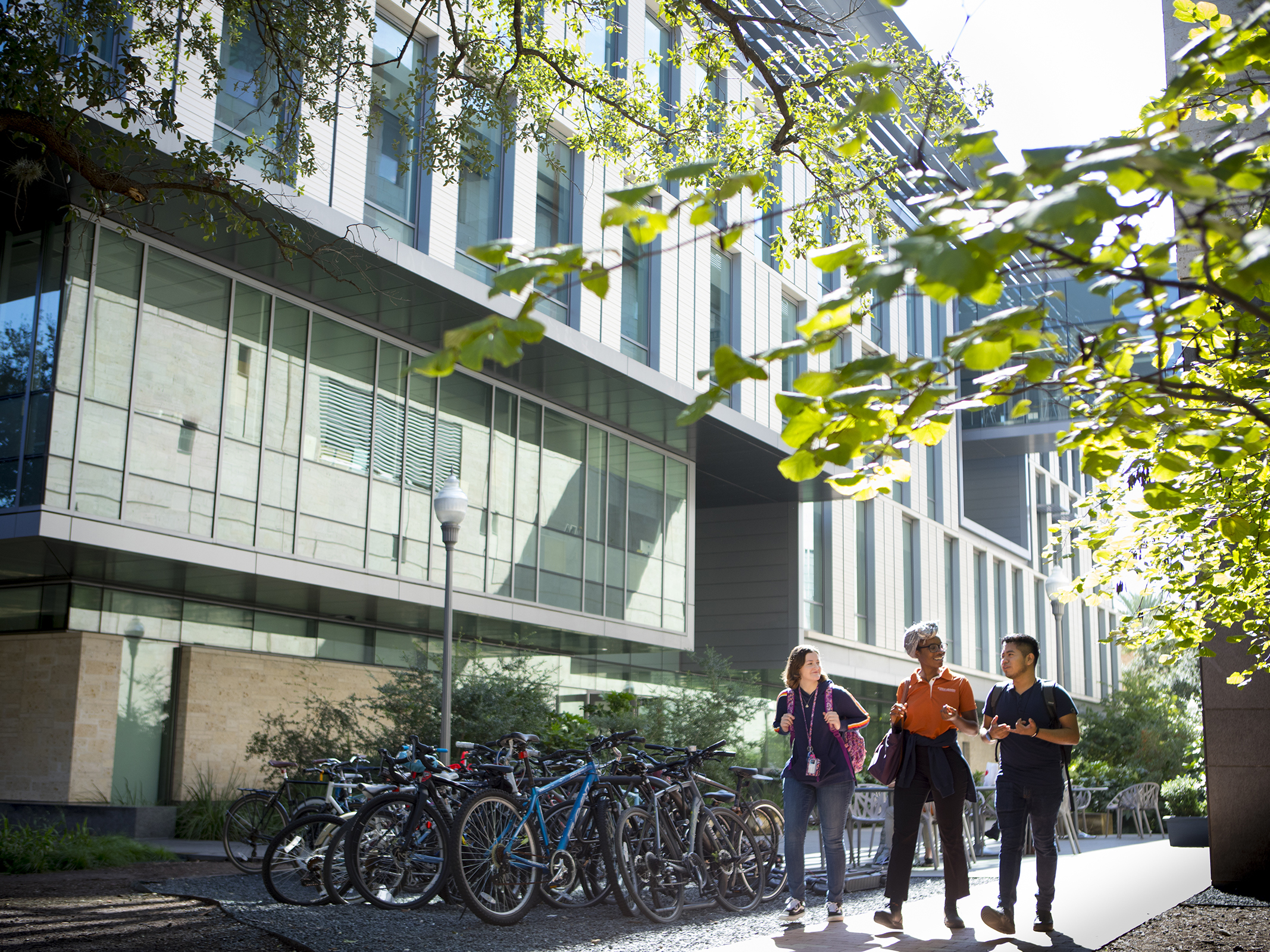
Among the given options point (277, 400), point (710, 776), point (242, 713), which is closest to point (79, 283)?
point (277, 400)

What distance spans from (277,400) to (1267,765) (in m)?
11.6

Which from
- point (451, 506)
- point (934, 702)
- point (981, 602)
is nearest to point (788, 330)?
point (981, 602)

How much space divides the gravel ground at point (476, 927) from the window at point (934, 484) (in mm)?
24564

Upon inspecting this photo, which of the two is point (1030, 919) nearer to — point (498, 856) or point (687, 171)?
point (498, 856)

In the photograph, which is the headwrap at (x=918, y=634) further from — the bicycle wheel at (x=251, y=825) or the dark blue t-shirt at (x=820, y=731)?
the bicycle wheel at (x=251, y=825)

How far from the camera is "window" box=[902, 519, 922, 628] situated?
102 feet

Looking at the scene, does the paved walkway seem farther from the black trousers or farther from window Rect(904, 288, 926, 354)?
window Rect(904, 288, 926, 354)

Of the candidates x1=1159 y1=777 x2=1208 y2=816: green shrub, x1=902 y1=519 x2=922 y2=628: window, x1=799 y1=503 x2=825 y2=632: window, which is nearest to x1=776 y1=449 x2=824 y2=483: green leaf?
x1=1159 y1=777 x2=1208 y2=816: green shrub

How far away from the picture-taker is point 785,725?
7.73m

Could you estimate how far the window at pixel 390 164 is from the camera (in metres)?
15.6

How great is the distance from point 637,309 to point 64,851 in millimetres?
12763

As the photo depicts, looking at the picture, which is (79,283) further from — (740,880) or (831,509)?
(831,509)

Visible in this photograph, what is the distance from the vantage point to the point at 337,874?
850 centimetres

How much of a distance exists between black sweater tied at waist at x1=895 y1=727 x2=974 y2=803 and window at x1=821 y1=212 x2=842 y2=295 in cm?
273
